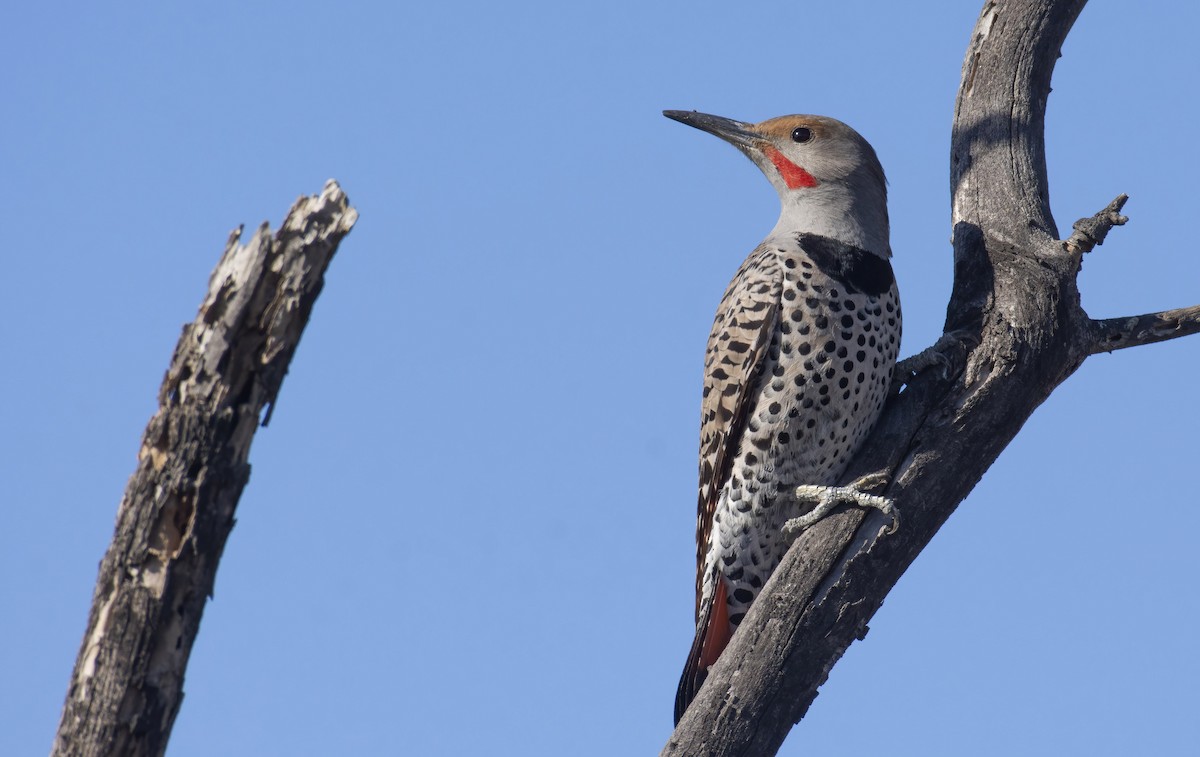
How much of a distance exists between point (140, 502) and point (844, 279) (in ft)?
10.9

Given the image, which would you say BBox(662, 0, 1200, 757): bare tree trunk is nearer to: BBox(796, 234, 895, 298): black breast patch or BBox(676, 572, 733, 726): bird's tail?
BBox(796, 234, 895, 298): black breast patch

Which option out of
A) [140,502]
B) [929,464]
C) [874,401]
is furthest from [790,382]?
[140,502]

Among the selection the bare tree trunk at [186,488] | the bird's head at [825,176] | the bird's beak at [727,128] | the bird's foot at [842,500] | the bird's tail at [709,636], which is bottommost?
the bare tree trunk at [186,488]

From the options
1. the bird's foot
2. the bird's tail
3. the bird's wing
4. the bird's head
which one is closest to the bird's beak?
the bird's head

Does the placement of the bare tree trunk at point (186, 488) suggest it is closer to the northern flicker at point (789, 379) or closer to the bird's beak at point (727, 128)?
the northern flicker at point (789, 379)

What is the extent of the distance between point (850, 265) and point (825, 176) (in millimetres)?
575

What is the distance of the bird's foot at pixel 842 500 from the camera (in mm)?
4742

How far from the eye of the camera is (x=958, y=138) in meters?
5.76

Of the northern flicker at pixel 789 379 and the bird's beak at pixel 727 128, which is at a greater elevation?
the bird's beak at pixel 727 128

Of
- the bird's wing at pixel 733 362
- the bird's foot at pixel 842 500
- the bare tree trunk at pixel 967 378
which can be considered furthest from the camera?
the bird's wing at pixel 733 362

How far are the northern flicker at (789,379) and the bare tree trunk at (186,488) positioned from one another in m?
2.57

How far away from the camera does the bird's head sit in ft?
18.8

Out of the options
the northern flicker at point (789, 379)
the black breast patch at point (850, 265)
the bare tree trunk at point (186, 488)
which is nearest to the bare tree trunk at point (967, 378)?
the northern flicker at point (789, 379)

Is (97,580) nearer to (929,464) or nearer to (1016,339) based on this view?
(929,464)
